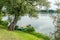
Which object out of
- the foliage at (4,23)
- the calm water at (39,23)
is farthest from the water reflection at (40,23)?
the foliage at (4,23)

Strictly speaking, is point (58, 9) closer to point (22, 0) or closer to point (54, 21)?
point (54, 21)

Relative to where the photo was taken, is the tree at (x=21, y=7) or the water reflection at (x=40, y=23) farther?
the water reflection at (x=40, y=23)

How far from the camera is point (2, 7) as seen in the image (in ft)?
61.4

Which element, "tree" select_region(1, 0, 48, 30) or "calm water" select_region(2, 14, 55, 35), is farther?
"calm water" select_region(2, 14, 55, 35)

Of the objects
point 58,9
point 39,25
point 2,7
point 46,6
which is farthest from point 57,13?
point 39,25

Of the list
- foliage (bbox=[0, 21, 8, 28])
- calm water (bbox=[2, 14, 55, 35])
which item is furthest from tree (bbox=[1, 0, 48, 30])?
foliage (bbox=[0, 21, 8, 28])

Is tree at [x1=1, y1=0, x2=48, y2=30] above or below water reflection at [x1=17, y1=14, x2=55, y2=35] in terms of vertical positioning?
above

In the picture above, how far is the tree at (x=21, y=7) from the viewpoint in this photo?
56.5ft

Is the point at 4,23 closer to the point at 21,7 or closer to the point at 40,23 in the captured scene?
the point at 40,23

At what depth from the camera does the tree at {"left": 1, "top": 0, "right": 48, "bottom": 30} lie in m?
17.2

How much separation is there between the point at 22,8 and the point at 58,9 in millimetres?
3332

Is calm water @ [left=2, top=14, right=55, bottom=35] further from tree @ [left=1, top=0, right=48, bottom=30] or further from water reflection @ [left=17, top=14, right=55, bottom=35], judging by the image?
tree @ [left=1, top=0, right=48, bottom=30]

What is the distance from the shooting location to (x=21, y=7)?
57.4 ft

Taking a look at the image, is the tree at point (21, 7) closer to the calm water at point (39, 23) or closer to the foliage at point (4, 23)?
the calm water at point (39, 23)
